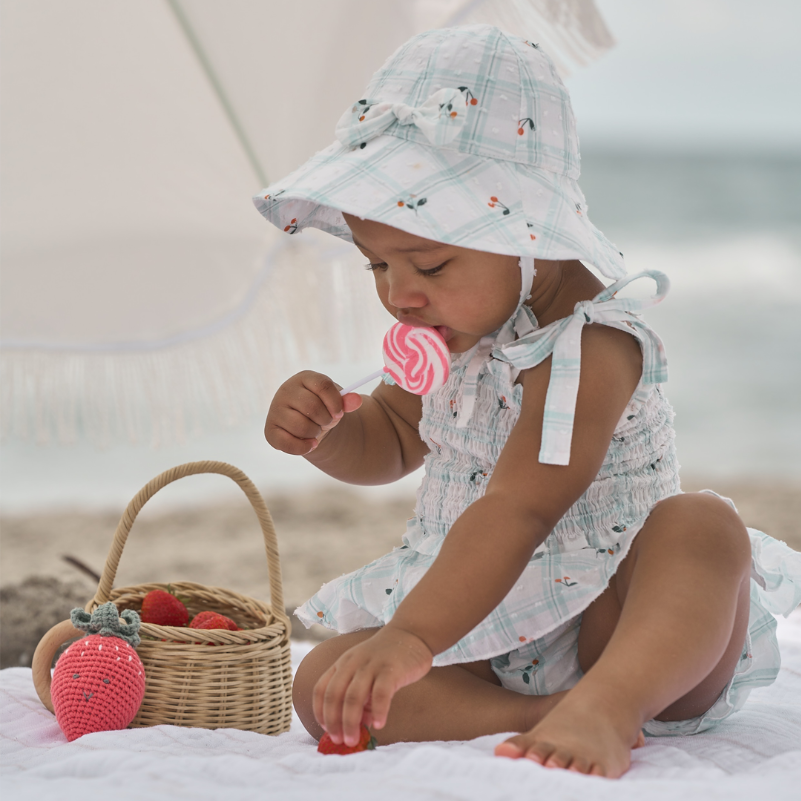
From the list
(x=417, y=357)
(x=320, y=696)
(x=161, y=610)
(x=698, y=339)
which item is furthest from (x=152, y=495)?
(x=698, y=339)

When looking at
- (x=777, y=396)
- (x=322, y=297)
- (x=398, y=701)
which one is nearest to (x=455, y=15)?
(x=322, y=297)

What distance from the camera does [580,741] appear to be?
24.4 inches

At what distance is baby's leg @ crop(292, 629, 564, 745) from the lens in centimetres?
84

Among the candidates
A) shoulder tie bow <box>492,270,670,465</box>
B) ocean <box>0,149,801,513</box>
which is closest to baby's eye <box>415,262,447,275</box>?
shoulder tie bow <box>492,270,670,465</box>

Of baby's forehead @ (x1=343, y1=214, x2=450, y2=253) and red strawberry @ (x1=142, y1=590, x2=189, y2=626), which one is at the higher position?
baby's forehead @ (x1=343, y1=214, x2=450, y2=253)

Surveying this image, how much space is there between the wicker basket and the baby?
0.11 metres

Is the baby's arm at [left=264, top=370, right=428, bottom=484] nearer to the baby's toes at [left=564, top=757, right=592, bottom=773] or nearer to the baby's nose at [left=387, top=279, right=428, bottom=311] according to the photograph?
the baby's nose at [left=387, top=279, right=428, bottom=311]

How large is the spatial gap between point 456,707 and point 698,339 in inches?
193

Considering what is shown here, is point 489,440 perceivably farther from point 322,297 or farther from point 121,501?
point 121,501

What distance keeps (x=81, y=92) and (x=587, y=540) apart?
3.04ft

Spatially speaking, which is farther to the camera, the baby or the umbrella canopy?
the umbrella canopy

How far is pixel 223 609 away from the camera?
127cm

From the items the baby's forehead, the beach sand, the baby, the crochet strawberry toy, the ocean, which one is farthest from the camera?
the ocean

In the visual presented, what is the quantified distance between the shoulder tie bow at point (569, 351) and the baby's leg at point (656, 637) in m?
0.13
